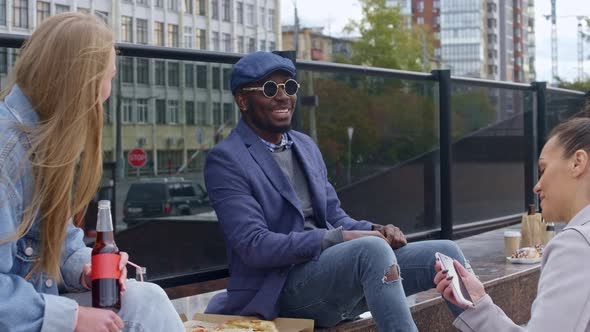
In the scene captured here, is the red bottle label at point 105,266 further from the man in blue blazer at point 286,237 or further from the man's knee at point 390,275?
the man's knee at point 390,275

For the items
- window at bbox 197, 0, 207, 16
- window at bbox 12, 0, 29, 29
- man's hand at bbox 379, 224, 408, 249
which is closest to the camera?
man's hand at bbox 379, 224, 408, 249

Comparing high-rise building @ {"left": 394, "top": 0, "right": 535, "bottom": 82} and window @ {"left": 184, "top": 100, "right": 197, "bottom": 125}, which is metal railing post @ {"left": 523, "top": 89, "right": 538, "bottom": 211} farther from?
high-rise building @ {"left": 394, "top": 0, "right": 535, "bottom": 82}

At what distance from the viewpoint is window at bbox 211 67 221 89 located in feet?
18.5

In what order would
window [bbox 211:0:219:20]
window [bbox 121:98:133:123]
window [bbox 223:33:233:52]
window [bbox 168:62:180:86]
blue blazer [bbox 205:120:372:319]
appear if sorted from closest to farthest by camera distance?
1. blue blazer [bbox 205:120:372:319]
2. window [bbox 168:62:180:86]
3. window [bbox 121:98:133:123]
4. window [bbox 223:33:233:52]
5. window [bbox 211:0:219:20]

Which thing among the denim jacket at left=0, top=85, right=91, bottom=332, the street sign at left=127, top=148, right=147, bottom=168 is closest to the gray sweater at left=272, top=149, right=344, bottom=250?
the denim jacket at left=0, top=85, right=91, bottom=332

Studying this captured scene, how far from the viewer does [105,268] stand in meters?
2.91

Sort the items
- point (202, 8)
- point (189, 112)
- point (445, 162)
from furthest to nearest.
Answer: point (202, 8) < point (189, 112) < point (445, 162)

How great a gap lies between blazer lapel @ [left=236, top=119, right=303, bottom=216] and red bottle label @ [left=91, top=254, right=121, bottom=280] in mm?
1338

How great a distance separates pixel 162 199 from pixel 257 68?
6.42 meters

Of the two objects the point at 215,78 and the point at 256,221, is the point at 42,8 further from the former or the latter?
the point at 256,221

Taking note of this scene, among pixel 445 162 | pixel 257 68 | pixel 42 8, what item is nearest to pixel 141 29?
pixel 42 8

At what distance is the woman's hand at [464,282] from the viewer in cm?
296

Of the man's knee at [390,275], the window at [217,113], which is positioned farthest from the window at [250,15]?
the man's knee at [390,275]

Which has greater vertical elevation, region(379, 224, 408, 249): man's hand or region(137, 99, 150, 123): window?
region(137, 99, 150, 123): window
